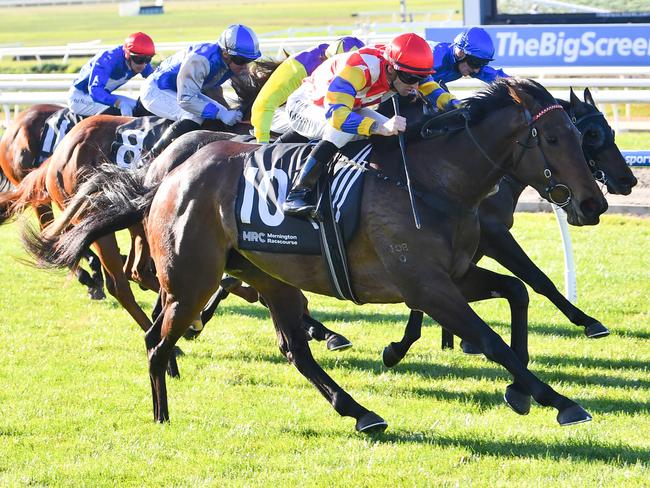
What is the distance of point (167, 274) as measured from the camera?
5.20 m

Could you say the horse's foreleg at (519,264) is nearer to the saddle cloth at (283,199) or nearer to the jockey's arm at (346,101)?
the saddle cloth at (283,199)

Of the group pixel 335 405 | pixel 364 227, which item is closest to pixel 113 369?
pixel 335 405

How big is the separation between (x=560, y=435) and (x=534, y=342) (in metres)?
2.01

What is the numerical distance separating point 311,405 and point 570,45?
1130cm

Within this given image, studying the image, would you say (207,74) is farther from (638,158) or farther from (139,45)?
(638,158)

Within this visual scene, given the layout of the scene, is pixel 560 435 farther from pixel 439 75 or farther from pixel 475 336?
pixel 439 75

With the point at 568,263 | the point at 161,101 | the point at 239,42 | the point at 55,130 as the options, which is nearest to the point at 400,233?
the point at 239,42

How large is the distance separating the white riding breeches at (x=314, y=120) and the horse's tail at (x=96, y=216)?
852 mm

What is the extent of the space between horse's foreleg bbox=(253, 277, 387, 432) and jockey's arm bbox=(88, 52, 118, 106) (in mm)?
3545

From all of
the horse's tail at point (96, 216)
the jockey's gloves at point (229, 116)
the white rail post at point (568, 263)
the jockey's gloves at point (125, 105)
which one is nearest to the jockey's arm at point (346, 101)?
the horse's tail at point (96, 216)

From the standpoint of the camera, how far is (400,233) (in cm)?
470

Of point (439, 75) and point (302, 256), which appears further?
point (439, 75)

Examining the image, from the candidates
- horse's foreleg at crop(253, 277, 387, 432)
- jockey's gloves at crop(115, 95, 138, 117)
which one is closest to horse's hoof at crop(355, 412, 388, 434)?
horse's foreleg at crop(253, 277, 387, 432)

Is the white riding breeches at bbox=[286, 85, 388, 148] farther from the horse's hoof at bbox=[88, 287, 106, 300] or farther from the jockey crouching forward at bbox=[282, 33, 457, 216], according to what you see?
the horse's hoof at bbox=[88, 287, 106, 300]
